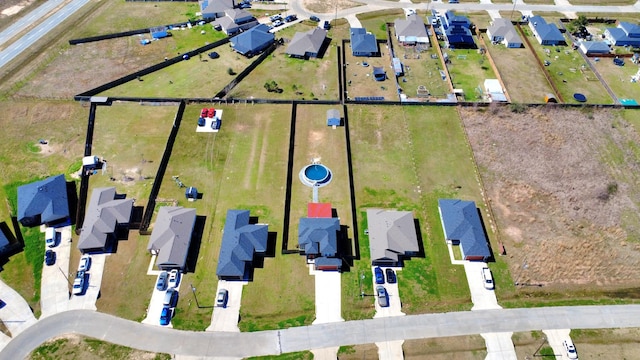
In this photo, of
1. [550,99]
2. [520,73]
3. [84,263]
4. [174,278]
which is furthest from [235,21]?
[550,99]

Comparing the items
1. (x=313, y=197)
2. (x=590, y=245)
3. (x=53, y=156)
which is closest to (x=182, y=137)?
(x=53, y=156)

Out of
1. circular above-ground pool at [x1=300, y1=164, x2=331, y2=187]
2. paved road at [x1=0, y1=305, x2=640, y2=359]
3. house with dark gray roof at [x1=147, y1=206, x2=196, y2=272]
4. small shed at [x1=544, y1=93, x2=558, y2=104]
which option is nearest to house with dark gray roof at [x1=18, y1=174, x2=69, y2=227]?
house with dark gray roof at [x1=147, y1=206, x2=196, y2=272]

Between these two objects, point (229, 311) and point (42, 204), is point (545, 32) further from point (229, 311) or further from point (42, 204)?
point (42, 204)

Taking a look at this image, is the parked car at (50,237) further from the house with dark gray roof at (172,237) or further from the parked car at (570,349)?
the parked car at (570,349)

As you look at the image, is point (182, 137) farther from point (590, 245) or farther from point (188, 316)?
point (590, 245)

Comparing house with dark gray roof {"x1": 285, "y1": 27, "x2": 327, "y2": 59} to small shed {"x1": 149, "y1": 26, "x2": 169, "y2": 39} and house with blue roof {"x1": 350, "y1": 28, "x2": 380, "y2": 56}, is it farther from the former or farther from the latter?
small shed {"x1": 149, "y1": 26, "x2": 169, "y2": 39}
